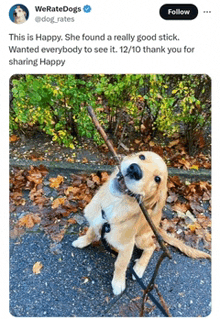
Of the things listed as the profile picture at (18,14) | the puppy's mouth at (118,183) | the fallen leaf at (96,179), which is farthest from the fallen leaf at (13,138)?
the puppy's mouth at (118,183)

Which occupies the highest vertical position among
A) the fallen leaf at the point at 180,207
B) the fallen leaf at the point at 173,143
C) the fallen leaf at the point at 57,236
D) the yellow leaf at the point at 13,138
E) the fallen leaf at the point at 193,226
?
the yellow leaf at the point at 13,138

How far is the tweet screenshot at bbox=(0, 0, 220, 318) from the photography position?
5.45 ft

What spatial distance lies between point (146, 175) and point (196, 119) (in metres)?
1.70

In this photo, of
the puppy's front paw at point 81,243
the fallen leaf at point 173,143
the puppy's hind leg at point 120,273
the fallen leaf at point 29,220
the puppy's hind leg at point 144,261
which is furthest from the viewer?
the fallen leaf at point 173,143

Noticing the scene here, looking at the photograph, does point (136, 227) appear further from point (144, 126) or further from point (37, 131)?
point (37, 131)

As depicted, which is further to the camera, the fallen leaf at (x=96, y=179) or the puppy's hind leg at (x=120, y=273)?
the fallen leaf at (x=96, y=179)

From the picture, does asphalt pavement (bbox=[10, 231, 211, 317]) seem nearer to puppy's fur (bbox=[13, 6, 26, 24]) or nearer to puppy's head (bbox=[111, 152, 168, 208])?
puppy's head (bbox=[111, 152, 168, 208])

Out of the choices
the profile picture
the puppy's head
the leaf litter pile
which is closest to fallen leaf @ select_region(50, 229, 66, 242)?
the leaf litter pile

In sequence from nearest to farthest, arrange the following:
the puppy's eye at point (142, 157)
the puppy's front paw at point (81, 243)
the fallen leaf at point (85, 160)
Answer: the puppy's eye at point (142, 157) → the puppy's front paw at point (81, 243) → the fallen leaf at point (85, 160)

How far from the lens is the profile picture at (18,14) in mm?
1630

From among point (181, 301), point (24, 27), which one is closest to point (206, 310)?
point (181, 301)

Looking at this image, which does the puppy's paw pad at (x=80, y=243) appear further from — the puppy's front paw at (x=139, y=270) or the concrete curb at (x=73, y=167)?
the concrete curb at (x=73, y=167)

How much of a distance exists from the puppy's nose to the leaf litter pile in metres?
1.28

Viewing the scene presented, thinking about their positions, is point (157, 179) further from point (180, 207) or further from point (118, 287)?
point (180, 207)
